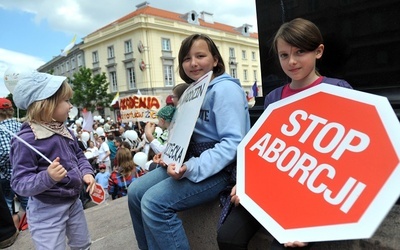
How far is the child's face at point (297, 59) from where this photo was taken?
157cm

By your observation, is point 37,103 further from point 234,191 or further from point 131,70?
point 131,70

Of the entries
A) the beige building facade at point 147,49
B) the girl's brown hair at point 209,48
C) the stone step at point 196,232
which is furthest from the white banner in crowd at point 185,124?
the beige building facade at point 147,49

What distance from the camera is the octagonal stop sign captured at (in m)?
0.93

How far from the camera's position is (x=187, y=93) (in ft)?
6.16

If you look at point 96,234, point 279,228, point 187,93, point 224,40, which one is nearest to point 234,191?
point 279,228

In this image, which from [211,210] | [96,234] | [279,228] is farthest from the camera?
[96,234]

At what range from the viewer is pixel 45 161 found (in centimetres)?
174

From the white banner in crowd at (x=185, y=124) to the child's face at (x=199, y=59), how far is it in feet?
0.50

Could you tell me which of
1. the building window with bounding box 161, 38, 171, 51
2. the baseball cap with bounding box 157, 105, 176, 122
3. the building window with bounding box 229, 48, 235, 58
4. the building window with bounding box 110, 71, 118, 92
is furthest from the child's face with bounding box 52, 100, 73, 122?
the building window with bounding box 229, 48, 235, 58

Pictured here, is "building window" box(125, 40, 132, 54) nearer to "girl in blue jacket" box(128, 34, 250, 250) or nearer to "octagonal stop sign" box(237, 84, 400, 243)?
"girl in blue jacket" box(128, 34, 250, 250)

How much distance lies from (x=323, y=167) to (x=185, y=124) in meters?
0.76

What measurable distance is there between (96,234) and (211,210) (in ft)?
4.54

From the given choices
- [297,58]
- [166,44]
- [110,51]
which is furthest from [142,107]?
[110,51]

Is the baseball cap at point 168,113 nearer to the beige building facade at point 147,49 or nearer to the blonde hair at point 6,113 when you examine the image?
the blonde hair at point 6,113
